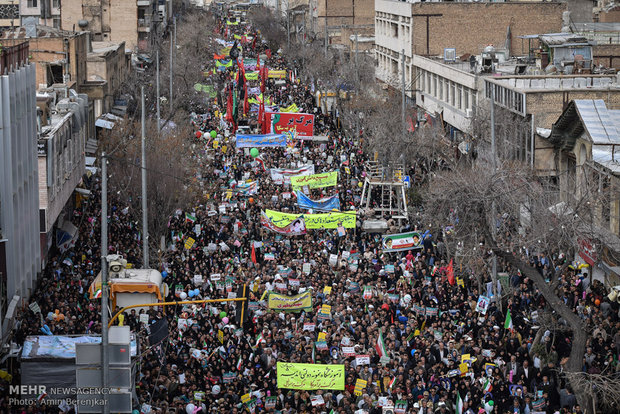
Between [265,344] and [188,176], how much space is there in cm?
1799

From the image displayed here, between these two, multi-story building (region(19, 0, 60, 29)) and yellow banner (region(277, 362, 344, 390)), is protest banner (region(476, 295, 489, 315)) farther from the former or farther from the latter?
multi-story building (region(19, 0, 60, 29))

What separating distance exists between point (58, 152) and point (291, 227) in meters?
7.76

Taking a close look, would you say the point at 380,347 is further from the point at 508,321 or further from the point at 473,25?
the point at 473,25

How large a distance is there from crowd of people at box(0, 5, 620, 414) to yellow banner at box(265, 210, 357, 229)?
0.41 m

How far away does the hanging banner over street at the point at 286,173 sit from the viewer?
44969 millimetres

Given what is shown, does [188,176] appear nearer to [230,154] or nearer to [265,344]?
[230,154]

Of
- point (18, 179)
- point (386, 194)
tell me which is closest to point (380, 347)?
point (18, 179)

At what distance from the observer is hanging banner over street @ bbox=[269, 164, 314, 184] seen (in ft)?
148

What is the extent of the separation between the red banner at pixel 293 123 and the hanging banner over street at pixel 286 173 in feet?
30.3

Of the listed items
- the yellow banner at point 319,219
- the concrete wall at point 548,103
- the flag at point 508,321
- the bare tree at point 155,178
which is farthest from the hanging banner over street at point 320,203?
the flag at point 508,321

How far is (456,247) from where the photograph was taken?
3194 centimetres

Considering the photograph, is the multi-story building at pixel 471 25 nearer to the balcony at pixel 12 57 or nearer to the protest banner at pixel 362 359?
the balcony at pixel 12 57

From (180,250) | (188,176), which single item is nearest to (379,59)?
(188,176)

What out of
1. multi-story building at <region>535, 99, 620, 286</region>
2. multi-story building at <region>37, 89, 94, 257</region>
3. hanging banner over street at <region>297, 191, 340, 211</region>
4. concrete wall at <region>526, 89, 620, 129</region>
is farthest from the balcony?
concrete wall at <region>526, 89, 620, 129</region>
